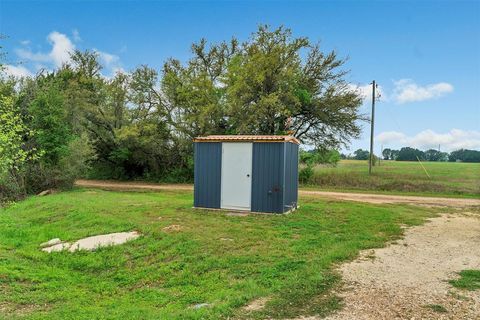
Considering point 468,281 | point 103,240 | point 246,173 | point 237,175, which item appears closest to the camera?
point 468,281

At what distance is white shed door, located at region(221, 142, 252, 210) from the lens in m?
11.0

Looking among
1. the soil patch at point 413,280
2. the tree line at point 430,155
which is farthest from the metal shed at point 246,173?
the tree line at point 430,155

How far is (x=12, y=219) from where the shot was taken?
39.1 ft

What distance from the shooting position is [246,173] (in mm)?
10984

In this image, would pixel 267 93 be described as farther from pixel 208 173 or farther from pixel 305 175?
pixel 208 173

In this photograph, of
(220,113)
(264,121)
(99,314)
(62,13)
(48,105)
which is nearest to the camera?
(99,314)

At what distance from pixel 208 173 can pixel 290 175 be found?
8.31 ft

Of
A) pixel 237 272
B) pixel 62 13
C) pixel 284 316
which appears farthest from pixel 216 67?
pixel 284 316

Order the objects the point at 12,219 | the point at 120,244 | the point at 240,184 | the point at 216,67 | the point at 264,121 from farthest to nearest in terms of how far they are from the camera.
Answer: the point at 216,67 → the point at 264,121 → the point at 12,219 → the point at 240,184 → the point at 120,244

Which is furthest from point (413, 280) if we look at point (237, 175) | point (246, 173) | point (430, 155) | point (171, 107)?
point (430, 155)

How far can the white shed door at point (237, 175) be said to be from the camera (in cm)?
1098

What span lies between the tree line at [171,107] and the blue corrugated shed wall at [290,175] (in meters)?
8.79

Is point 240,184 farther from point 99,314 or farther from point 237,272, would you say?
point 99,314

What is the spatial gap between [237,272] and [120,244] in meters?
3.14
